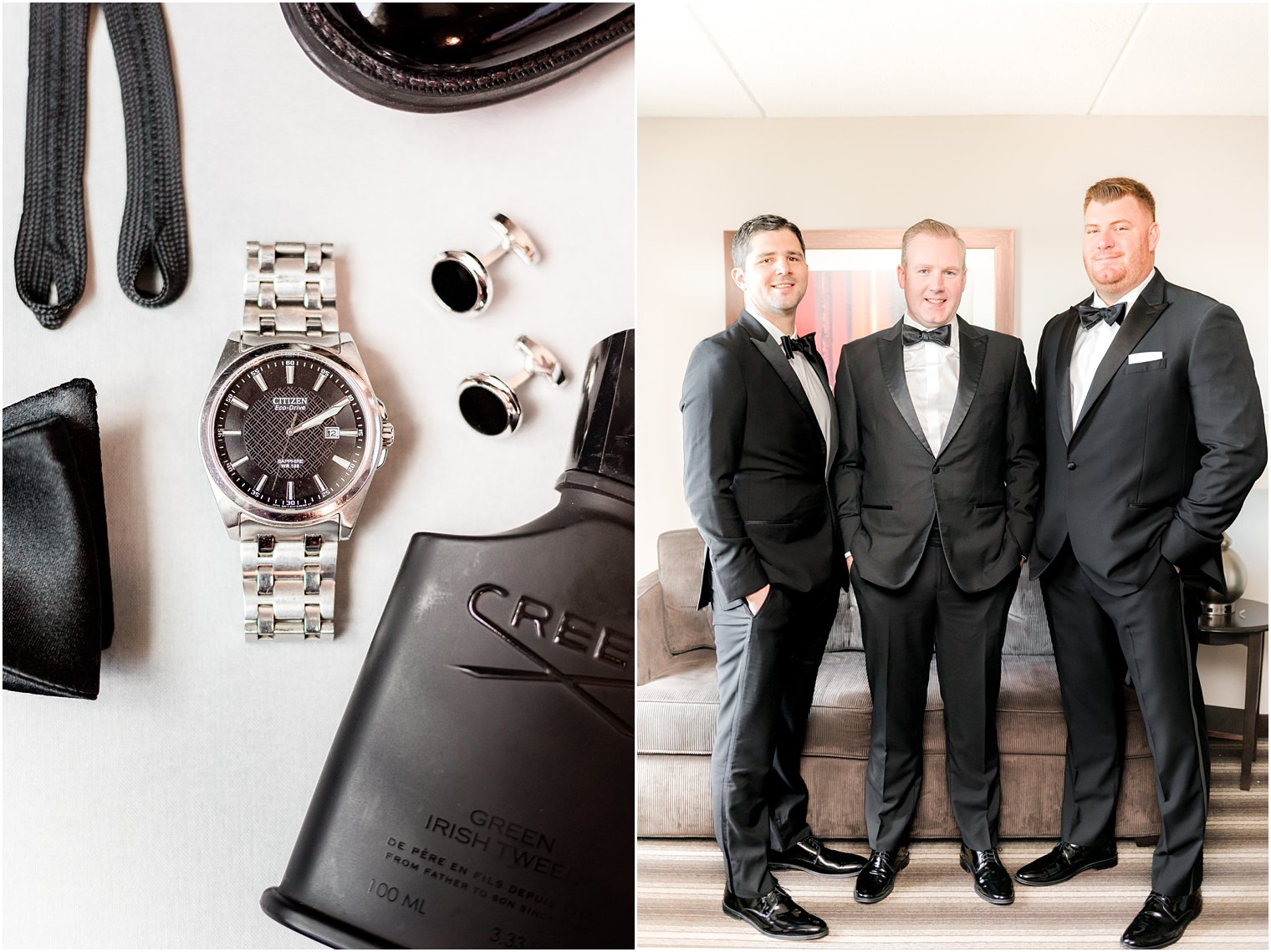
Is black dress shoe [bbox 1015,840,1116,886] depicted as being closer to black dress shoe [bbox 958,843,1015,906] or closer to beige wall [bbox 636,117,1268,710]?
black dress shoe [bbox 958,843,1015,906]

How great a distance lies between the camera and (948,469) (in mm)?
1747

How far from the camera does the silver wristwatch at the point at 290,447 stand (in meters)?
1.35

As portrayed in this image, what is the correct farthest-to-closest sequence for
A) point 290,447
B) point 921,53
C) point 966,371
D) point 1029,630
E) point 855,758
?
point 1029,630 < point 921,53 < point 855,758 < point 966,371 < point 290,447

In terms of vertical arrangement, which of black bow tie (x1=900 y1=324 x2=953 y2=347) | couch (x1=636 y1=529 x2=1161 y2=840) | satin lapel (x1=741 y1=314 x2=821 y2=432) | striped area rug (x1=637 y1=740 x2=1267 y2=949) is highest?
black bow tie (x1=900 y1=324 x2=953 y2=347)

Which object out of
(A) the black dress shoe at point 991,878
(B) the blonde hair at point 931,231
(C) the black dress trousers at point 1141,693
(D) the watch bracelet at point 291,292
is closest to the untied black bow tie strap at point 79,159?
(D) the watch bracelet at point 291,292

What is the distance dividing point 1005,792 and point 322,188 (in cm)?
208

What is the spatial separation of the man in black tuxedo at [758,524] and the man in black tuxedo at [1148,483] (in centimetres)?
52

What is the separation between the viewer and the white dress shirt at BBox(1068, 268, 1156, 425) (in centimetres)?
174

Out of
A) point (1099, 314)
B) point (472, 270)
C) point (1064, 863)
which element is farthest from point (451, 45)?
point (1064, 863)

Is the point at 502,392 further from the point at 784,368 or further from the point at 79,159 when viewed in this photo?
the point at 79,159

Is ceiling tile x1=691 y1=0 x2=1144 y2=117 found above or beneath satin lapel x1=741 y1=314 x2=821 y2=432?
above

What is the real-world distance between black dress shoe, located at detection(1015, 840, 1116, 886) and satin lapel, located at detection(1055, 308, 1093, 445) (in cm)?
96

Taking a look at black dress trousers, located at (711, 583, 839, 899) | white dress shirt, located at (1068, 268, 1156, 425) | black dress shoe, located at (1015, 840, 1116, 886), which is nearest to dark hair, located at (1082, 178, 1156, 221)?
white dress shirt, located at (1068, 268, 1156, 425)

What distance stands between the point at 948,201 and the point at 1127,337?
3.90 ft
